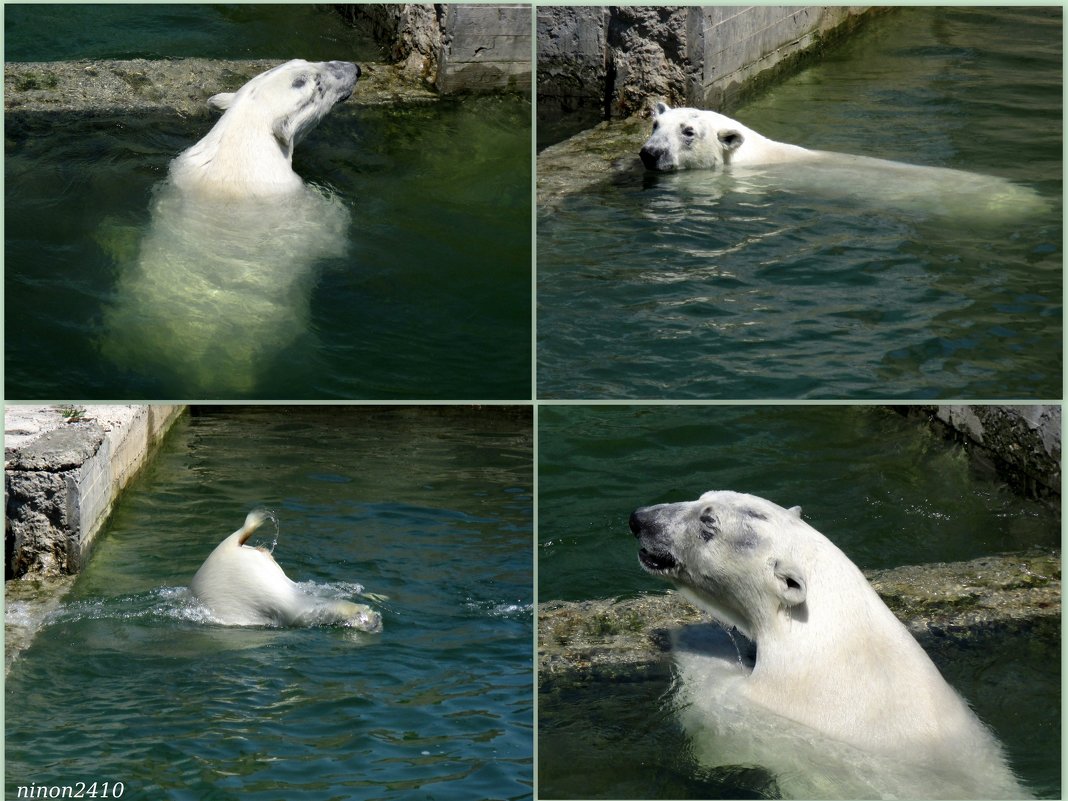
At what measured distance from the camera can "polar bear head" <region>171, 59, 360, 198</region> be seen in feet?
27.1

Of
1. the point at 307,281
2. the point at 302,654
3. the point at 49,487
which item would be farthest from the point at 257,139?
the point at 302,654

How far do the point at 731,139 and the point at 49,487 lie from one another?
18.6 feet

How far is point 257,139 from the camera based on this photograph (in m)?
8.35

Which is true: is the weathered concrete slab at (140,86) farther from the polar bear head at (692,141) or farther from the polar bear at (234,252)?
the polar bear head at (692,141)

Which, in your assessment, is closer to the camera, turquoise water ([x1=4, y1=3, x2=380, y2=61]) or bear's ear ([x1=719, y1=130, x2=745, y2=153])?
bear's ear ([x1=719, y1=130, x2=745, y2=153])

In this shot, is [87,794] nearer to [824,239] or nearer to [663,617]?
[663,617]

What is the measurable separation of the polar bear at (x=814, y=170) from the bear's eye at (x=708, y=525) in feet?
14.0

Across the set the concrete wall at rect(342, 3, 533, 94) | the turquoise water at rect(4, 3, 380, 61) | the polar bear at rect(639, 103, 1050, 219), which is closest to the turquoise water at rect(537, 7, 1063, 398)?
the polar bear at rect(639, 103, 1050, 219)

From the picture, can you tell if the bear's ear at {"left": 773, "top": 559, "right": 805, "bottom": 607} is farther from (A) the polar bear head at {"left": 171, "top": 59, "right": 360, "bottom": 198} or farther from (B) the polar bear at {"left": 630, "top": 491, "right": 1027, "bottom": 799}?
(A) the polar bear head at {"left": 171, "top": 59, "right": 360, "bottom": 198}

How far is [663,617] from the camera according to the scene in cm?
651

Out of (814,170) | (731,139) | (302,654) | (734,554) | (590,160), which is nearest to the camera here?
(734,554)

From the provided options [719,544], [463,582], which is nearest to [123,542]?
[463,582]

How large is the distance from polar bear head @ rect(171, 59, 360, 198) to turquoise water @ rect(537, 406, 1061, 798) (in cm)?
281

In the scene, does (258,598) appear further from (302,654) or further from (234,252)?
(234,252)
